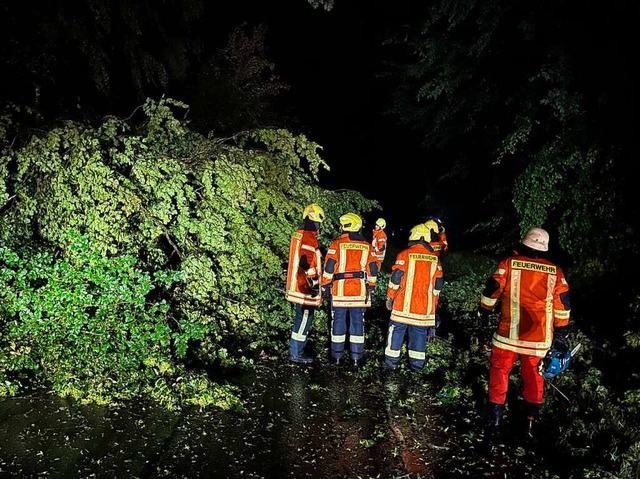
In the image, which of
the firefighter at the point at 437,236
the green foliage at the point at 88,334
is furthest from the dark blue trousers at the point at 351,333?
the firefighter at the point at 437,236

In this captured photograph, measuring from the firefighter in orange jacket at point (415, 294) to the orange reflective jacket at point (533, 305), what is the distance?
5.06 feet

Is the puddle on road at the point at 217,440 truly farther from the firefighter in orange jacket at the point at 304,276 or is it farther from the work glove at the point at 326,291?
the work glove at the point at 326,291

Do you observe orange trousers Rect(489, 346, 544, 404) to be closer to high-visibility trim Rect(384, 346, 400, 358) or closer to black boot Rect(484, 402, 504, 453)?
black boot Rect(484, 402, 504, 453)

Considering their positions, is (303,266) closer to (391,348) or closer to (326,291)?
(326,291)

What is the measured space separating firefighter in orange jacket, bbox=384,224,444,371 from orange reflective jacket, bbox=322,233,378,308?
368 millimetres

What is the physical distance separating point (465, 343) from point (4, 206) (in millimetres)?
6539

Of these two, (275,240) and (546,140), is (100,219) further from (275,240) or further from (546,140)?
(546,140)

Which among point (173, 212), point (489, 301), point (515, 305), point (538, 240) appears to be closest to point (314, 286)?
point (173, 212)

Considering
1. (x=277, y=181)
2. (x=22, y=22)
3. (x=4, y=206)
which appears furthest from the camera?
(x=277, y=181)

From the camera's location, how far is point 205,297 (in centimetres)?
682

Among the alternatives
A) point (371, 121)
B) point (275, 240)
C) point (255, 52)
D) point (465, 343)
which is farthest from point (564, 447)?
point (371, 121)

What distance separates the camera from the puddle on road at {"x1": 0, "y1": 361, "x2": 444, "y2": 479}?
4.17 meters

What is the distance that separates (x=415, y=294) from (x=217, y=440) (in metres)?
3.08

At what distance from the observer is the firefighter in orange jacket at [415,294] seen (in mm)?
6785
